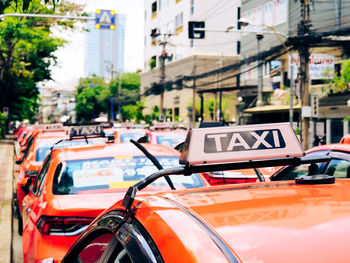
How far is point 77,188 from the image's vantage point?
4.82 metres

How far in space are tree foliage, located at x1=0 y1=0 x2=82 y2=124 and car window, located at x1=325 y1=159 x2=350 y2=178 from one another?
1730cm

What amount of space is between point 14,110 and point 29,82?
465cm

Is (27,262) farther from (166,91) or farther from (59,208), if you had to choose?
(166,91)

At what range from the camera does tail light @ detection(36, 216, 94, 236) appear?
14.0 feet

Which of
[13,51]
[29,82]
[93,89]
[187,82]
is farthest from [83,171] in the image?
[93,89]

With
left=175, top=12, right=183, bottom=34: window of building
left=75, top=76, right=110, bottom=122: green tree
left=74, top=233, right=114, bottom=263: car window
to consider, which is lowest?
left=74, top=233, right=114, bottom=263: car window

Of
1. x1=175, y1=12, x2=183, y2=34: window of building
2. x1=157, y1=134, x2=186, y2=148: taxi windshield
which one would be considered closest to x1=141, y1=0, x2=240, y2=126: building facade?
x1=175, y1=12, x2=183, y2=34: window of building

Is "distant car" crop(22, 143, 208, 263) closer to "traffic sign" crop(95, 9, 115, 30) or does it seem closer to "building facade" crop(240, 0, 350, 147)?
"traffic sign" crop(95, 9, 115, 30)

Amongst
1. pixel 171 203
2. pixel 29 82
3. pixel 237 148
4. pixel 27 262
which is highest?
pixel 29 82

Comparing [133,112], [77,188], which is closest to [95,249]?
[77,188]

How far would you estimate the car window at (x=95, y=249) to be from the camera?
234 centimetres

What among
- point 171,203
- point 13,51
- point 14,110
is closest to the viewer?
point 171,203

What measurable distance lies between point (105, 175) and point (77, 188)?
1.10ft

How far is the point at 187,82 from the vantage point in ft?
178
